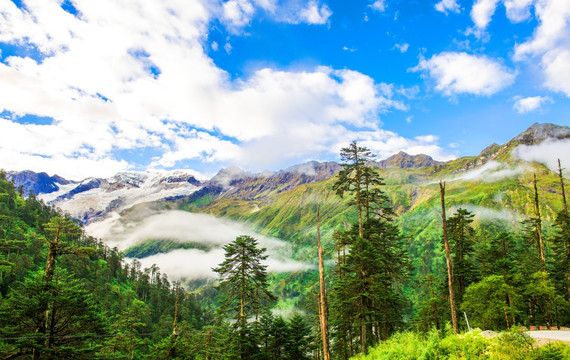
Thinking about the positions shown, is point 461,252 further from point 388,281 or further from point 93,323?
point 93,323

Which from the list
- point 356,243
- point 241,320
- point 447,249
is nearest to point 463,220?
point 447,249

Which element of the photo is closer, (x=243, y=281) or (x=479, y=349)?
(x=479, y=349)

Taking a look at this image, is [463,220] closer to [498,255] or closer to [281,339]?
[498,255]

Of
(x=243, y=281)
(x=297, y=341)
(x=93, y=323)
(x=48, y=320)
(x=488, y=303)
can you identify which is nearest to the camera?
(x=48, y=320)

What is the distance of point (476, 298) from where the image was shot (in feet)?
104

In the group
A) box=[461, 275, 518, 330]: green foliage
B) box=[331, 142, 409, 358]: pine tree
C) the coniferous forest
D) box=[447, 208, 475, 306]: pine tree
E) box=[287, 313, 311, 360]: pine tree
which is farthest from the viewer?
box=[447, 208, 475, 306]: pine tree

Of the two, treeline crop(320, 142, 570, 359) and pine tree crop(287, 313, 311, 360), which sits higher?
treeline crop(320, 142, 570, 359)

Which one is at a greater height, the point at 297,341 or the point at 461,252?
the point at 461,252

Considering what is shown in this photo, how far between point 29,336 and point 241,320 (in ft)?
65.2

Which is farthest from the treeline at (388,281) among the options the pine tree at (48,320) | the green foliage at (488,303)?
the pine tree at (48,320)

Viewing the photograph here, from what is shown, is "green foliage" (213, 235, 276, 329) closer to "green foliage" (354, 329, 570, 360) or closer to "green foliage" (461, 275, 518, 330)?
"green foliage" (354, 329, 570, 360)

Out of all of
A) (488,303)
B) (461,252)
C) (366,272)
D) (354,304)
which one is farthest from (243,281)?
(461,252)


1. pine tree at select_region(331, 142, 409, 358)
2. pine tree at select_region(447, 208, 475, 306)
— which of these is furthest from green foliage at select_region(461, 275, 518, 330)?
pine tree at select_region(331, 142, 409, 358)

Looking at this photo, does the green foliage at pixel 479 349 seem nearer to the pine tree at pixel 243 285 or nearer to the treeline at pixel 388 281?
the treeline at pixel 388 281
